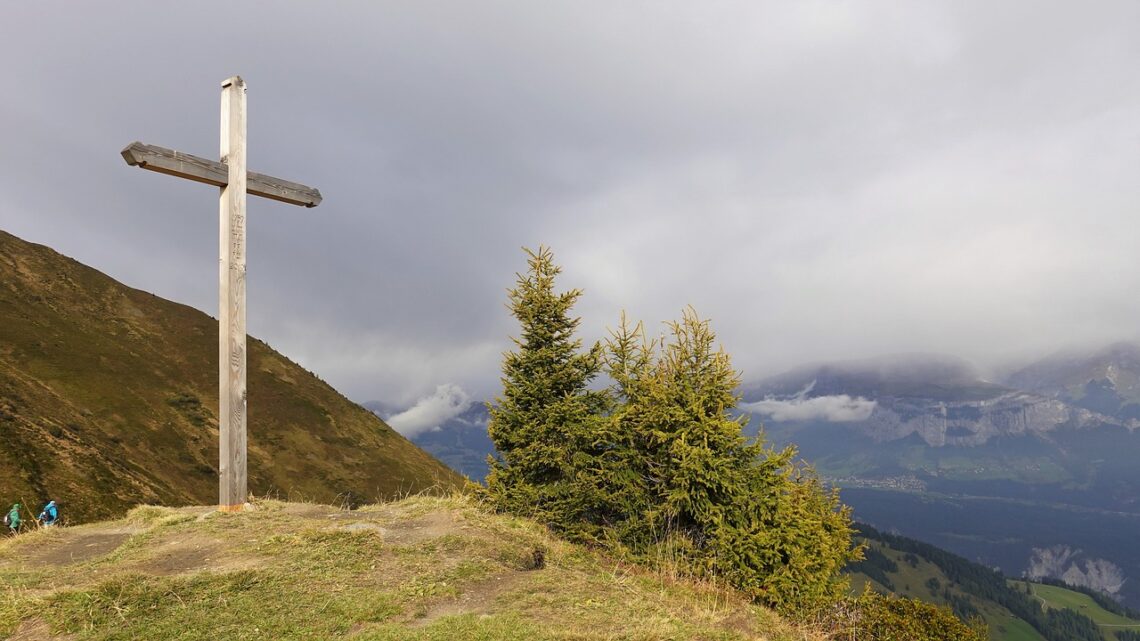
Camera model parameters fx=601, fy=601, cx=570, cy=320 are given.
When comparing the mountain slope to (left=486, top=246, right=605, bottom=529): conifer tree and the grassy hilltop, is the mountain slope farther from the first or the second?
the grassy hilltop

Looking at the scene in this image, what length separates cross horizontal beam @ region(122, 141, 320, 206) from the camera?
441 inches

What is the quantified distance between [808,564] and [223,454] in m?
14.6

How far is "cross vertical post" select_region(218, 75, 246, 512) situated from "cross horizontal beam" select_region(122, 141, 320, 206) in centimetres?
30

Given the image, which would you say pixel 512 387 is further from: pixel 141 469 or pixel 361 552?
pixel 141 469

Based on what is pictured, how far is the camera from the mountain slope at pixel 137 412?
3484 centimetres

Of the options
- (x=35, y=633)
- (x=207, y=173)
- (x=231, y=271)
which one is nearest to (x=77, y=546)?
(x=231, y=271)

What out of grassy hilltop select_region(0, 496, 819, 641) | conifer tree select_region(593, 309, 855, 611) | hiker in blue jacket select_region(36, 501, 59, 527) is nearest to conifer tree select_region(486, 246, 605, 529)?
conifer tree select_region(593, 309, 855, 611)

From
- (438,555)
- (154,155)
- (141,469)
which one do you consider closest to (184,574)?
(438,555)

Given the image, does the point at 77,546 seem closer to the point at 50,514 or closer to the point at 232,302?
the point at 232,302

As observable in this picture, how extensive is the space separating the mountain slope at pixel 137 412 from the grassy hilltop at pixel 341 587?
840 inches

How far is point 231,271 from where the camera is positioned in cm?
1248

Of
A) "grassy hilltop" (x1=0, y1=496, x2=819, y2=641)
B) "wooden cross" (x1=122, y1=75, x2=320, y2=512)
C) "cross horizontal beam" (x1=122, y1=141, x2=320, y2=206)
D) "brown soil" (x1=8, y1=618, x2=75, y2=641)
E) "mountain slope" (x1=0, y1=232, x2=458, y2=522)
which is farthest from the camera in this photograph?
"mountain slope" (x1=0, y1=232, x2=458, y2=522)

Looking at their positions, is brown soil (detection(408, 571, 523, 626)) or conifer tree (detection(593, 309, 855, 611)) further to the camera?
conifer tree (detection(593, 309, 855, 611))

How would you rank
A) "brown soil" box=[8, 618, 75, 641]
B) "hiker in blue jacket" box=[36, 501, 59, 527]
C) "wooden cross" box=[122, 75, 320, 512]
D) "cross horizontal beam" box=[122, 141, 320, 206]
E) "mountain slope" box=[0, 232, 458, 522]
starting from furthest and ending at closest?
"mountain slope" box=[0, 232, 458, 522] < "hiker in blue jacket" box=[36, 501, 59, 527] < "wooden cross" box=[122, 75, 320, 512] < "cross horizontal beam" box=[122, 141, 320, 206] < "brown soil" box=[8, 618, 75, 641]
